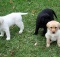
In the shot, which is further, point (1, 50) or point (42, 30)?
point (42, 30)

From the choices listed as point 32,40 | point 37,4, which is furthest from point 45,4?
point 32,40

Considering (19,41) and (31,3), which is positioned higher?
(31,3)

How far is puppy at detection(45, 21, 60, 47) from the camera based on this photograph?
550cm

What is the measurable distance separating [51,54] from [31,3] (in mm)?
3619

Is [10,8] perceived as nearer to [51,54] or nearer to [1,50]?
[1,50]

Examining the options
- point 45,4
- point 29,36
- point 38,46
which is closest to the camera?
point 38,46

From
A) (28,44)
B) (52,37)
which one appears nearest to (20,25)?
(28,44)

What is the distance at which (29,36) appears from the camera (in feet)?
20.9

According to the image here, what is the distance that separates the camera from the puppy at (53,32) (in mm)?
5504

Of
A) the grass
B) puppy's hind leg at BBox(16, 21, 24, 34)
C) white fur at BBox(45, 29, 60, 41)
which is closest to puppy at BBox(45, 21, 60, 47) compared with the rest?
white fur at BBox(45, 29, 60, 41)

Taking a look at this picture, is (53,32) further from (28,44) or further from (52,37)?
(28,44)

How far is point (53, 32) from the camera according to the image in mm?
5562

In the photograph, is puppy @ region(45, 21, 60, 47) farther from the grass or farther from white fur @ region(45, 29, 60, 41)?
the grass

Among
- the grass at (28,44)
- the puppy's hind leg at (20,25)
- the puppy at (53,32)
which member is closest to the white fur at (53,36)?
the puppy at (53,32)
